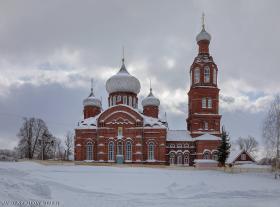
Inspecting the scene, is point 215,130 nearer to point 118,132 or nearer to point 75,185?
point 118,132

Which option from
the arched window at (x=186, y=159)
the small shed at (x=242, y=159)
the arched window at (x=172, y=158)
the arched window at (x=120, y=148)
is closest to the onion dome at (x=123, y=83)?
the arched window at (x=120, y=148)

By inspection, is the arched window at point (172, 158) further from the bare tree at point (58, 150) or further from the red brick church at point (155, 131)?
the bare tree at point (58, 150)

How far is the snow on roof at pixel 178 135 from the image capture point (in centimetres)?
5791

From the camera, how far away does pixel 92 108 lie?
64438mm

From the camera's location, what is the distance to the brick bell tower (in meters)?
57.5

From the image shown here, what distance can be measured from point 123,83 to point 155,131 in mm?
9162

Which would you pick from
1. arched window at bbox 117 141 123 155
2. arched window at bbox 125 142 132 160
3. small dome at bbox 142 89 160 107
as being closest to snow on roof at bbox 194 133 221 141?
arched window at bbox 125 142 132 160

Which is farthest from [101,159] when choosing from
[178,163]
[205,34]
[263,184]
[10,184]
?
[10,184]

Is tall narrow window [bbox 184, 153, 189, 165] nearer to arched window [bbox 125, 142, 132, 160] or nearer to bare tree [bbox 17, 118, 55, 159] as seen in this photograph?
arched window [bbox 125, 142, 132, 160]

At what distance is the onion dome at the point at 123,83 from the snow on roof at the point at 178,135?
322 inches

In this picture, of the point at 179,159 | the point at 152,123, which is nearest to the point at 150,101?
the point at 152,123

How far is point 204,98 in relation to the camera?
57938mm

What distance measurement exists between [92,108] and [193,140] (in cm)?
1658

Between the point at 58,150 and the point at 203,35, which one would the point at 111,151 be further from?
the point at 58,150
